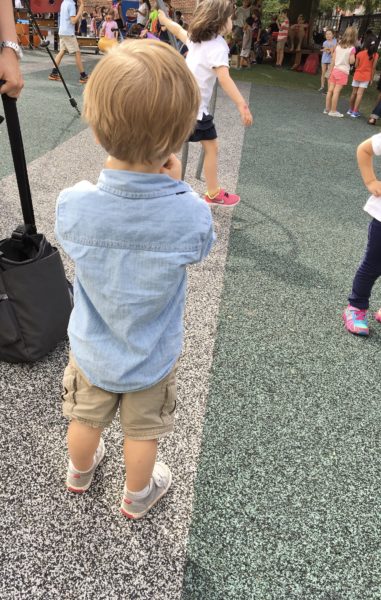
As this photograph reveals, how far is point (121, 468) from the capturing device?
172 cm

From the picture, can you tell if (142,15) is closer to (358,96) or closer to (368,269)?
(358,96)

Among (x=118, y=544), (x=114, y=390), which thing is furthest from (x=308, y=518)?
(x=114, y=390)

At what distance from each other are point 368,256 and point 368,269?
0.08 metres

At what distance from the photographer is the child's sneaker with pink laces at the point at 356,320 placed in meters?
2.68

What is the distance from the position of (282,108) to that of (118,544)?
9.37 metres

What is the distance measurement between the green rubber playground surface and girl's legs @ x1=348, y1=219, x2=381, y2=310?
185 mm

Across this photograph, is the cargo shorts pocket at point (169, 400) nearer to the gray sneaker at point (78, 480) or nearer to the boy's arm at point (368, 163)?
the gray sneaker at point (78, 480)

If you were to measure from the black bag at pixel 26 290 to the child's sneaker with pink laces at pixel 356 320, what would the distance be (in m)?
1.65

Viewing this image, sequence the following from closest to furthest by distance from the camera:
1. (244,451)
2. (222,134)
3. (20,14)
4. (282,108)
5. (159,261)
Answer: (159,261) → (244,451) → (222,134) → (282,108) → (20,14)

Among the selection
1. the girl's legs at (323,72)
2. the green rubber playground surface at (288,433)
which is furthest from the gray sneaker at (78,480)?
the girl's legs at (323,72)

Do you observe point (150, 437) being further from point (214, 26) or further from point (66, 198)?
point (214, 26)

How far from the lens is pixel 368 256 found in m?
2.55

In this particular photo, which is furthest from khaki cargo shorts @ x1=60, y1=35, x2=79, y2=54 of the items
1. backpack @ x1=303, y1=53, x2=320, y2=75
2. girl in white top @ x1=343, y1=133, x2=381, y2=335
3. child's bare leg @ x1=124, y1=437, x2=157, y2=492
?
backpack @ x1=303, y1=53, x2=320, y2=75

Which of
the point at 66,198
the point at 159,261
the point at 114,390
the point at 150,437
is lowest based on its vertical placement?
the point at 150,437
